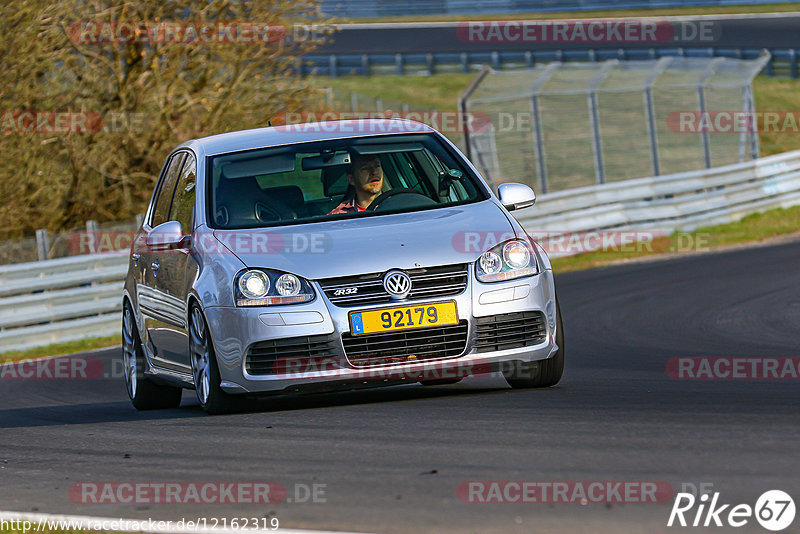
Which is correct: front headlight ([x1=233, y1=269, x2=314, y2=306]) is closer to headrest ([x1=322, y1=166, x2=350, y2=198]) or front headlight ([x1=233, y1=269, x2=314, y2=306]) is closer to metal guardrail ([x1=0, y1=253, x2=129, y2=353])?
headrest ([x1=322, y1=166, x2=350, y2=198])

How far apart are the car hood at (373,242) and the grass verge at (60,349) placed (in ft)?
27.6

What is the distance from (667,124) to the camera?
110 feet

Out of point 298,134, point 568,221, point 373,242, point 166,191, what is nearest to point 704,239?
point 568,221

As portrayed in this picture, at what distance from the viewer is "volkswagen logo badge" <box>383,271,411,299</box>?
748cm

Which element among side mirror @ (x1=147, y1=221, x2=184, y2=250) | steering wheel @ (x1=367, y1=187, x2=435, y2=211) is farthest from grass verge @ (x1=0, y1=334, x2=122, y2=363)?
steering wheel @ (x1=367, y1=187, x2=435, y2=211)

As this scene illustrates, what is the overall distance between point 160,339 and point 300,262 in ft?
6.13

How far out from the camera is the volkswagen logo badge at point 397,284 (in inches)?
295

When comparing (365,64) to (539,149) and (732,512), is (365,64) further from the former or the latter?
(732,512)

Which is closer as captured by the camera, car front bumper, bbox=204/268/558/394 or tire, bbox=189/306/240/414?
car front bumper, bbox=204/268/558/394

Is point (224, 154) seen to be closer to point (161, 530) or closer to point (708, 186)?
point (161, 530)

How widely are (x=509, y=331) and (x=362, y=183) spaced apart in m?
1.46

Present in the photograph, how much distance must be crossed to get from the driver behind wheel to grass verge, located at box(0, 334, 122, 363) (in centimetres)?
797

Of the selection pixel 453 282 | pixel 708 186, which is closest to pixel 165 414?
pixel 453 282

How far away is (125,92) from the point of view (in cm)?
2117
